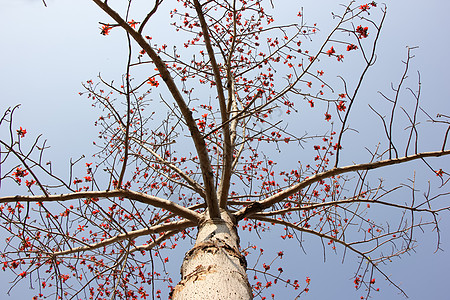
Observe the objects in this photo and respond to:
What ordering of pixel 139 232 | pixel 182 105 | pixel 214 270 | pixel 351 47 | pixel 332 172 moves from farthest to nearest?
pixel 351 47, pixel 139 232, pixel 332 172, pixel 182 105, pixel 214 270

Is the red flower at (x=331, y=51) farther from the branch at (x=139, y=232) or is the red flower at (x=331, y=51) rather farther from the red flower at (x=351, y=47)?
the branch at (x=139, y=232)

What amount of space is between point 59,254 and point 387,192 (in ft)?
10.5

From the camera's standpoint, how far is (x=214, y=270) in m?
1.70

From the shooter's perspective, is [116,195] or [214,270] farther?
[116,195]

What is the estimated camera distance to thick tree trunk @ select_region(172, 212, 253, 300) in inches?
60.3

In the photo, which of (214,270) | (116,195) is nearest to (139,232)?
(116,195)

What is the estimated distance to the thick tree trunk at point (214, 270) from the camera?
1532mm

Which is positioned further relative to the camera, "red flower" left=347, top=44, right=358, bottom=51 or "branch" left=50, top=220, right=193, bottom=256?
"red flower" left=347, top=44, right=358, bottom=51

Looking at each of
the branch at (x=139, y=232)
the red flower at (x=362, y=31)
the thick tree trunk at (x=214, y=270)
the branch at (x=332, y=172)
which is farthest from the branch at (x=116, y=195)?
the red flower at (x=362, y=31)

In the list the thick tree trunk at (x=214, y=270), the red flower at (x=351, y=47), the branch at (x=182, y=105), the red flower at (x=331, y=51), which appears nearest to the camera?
the thick tree trunk at (x=214, y=270)

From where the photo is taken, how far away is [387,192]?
265 cm

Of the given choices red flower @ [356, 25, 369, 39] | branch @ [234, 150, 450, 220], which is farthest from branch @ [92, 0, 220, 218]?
red flower @ [356, 25, 369, 39]

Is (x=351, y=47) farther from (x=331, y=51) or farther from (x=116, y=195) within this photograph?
(x=116, y=195)

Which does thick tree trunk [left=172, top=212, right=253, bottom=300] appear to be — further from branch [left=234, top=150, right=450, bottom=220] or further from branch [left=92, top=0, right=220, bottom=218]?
branch [left=234, top=150, right=450, bottom=220]
